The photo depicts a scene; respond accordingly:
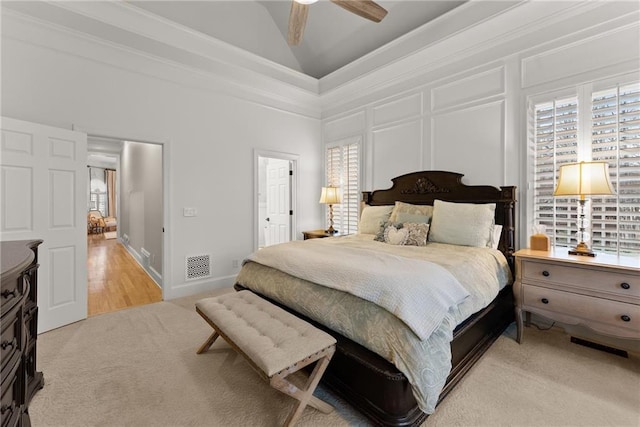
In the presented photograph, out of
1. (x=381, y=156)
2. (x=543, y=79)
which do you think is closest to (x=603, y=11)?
(x=543, y=79)

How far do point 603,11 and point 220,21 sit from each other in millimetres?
4300

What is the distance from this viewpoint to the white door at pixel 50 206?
2.48 m

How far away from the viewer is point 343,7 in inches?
91.4

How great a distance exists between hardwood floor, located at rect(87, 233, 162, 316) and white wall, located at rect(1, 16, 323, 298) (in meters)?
0.50

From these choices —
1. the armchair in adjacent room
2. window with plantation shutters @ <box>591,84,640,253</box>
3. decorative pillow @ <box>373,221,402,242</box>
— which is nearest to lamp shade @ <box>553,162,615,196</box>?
window with plantation shutters @ <box>591,84,640,253</box>

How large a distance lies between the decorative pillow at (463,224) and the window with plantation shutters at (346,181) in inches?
66.6

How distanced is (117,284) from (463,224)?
476 cm

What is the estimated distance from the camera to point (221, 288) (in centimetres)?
405

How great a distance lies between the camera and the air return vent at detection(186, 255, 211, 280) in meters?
3.78

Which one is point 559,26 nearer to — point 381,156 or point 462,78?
point 462,78

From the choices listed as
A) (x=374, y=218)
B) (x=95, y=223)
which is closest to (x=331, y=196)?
(x=374, y=218)

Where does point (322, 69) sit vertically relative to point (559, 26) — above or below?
above

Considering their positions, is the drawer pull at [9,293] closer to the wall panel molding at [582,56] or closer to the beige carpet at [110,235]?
the wall panel molding at [582,56]

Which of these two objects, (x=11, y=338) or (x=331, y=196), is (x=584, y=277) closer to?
(x=331, y=196)
